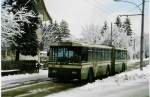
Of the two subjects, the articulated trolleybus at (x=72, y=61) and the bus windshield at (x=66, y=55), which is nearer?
the articulated trolleybus at (x=72, y=61)

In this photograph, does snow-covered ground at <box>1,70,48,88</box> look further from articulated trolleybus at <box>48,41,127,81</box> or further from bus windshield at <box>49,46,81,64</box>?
bus windshield at <box>49,46,81,64</box>

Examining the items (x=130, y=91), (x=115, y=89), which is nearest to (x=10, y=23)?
(x=115, y=89)

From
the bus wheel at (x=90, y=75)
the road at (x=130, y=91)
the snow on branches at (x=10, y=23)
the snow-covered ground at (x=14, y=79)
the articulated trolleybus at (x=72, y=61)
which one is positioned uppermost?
the snow on branches at (x=10, y=23)

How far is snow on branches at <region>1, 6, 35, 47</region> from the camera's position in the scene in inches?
1021

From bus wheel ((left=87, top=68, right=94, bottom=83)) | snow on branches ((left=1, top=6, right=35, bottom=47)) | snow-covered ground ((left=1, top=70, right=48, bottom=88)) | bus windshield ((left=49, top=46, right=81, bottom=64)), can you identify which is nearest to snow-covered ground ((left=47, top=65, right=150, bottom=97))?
bus wheel ((left=87, top=68, right=94, bottom=83))

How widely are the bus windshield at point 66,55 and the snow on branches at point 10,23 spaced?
4858 millimetres

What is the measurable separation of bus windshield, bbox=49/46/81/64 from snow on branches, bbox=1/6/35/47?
15.9ft

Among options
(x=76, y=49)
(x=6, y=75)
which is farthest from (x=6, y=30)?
(x=76, y=49)

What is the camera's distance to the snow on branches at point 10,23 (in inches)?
1021

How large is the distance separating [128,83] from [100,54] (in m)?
3.24

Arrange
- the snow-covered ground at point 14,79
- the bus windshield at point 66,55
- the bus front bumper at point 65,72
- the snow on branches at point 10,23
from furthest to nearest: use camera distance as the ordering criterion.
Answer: the snow on branches at point 10,23
the bus windshield at point 66,55
the bus front bumper at point 65,72
the snow-covered ground at point 14,79

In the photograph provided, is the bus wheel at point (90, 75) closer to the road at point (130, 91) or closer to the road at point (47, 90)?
the road at point (47, 90)

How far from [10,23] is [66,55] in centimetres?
653

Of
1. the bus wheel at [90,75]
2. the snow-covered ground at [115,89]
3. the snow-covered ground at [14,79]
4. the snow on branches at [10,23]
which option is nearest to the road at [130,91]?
the snow-covered ground at [115,89]
